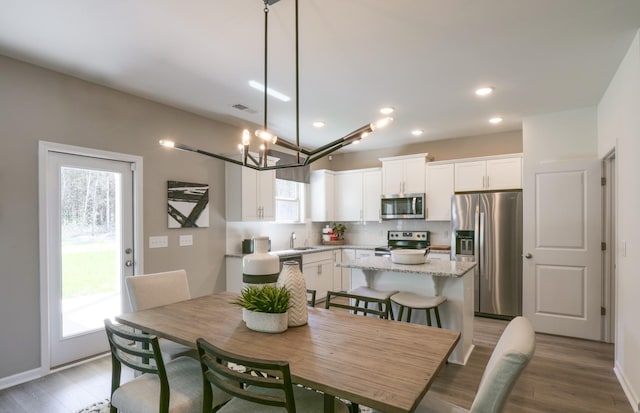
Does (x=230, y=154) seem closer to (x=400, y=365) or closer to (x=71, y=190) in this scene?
(x=71, y=190)

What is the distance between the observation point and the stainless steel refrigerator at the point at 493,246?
445 cm

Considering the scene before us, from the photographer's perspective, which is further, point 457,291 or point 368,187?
point 368,187

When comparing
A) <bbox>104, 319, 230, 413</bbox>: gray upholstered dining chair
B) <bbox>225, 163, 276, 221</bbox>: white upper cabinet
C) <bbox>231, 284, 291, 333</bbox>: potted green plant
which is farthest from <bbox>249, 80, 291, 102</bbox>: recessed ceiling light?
<bbox>104, 319, 230, 413</bbox>: gray upholstered dining chair

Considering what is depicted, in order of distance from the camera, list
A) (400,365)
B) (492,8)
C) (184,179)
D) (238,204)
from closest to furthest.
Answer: (400,365), (492,8), (184,179), (238,204)

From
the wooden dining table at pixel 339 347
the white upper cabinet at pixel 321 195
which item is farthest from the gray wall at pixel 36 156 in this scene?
the white upper cabinet at pixel 321 195

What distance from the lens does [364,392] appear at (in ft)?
3.95

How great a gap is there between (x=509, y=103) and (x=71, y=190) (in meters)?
4.56

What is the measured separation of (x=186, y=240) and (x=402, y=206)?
132 inches

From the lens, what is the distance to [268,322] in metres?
1.80

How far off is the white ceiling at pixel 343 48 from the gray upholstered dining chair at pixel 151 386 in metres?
1.92

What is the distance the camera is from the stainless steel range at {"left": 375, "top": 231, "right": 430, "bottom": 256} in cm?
564

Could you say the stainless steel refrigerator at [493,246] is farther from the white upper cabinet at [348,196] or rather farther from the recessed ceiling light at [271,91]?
the recessed ceiling light at [271,91]

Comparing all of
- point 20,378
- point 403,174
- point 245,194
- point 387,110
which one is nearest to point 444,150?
point 403,174

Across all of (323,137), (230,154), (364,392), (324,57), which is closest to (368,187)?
(323,137)
